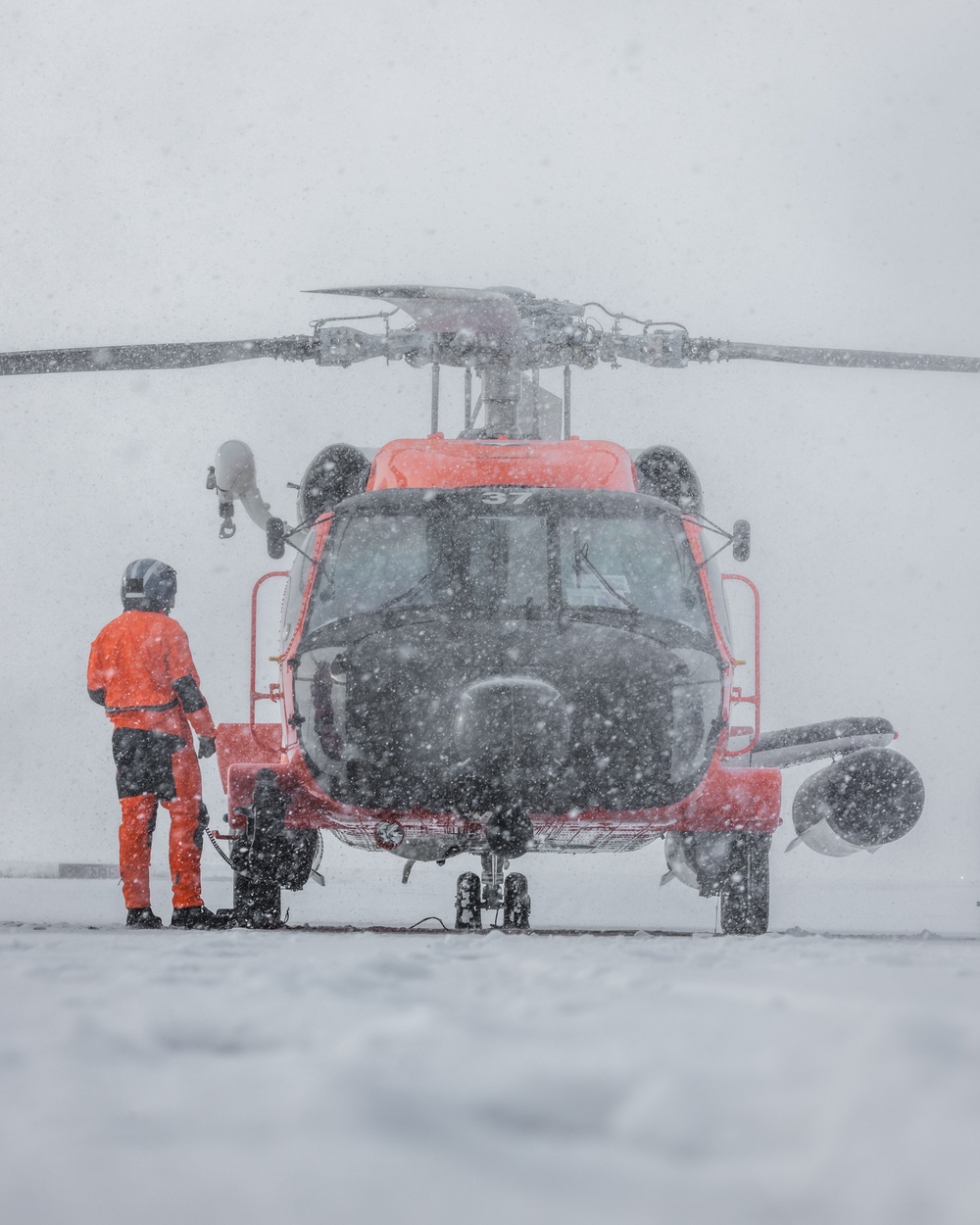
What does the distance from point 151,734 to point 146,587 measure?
2.30 ft

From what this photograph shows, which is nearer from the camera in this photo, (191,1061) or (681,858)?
(191,1061)

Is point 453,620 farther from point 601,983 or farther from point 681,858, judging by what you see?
point 601,983

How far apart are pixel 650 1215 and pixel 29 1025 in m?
0.75

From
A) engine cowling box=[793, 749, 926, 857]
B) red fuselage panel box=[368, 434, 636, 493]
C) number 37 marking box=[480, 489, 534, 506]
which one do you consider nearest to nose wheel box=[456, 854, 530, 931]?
engine cowling box=[793, 749, 926, 857]

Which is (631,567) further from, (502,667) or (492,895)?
(492,895)

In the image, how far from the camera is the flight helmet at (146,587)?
18.4 feet

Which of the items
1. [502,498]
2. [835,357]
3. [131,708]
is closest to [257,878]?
[131,708]

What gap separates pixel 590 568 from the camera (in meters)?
4.88

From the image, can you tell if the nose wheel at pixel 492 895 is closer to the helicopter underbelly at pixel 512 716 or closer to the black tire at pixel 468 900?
the black tire at pixel 468 900

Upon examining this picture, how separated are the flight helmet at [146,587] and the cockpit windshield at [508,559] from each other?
1.06 metres

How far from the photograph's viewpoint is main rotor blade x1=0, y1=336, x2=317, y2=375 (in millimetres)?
5723

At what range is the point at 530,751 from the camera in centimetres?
407

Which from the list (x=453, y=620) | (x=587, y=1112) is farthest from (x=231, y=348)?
(x=587, y=1112)

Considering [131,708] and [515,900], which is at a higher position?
[131,708]
